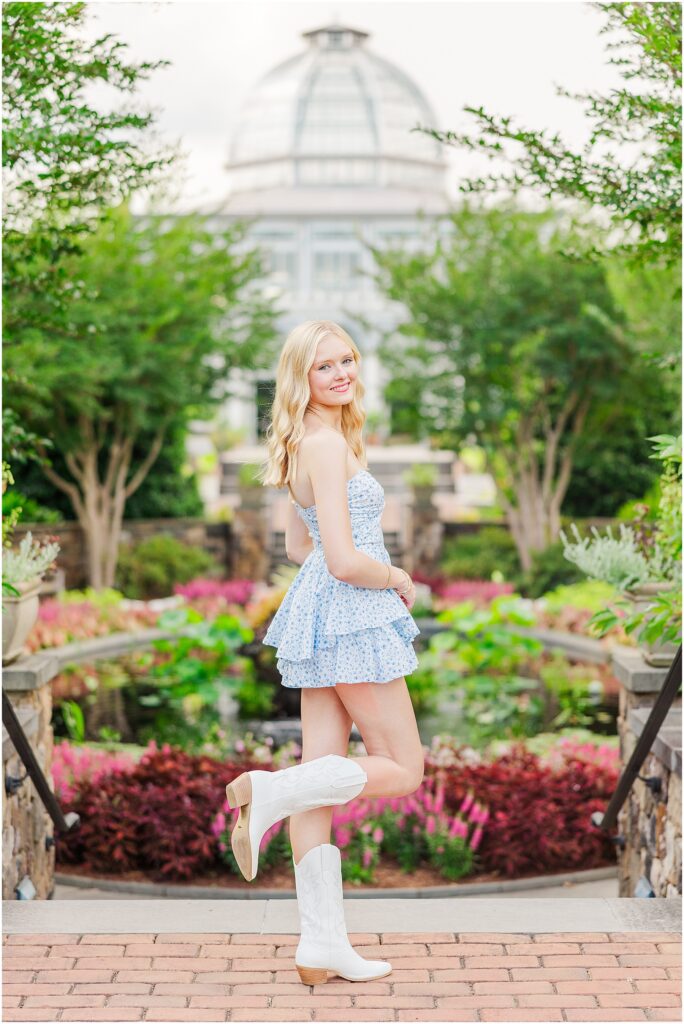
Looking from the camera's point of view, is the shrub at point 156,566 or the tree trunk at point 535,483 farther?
the tree trunk at point 535,483

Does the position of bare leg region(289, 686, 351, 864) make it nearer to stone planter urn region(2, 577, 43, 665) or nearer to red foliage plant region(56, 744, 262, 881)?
stone planter urn region(2, 577, 43, 665)

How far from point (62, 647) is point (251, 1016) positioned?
27.8 ft

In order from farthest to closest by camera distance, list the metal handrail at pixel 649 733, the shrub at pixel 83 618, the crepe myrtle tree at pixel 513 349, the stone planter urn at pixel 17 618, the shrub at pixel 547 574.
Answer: the crepe myrtle tree at pixel 513 349 → the shrub at pixel 547 574 → the shrub at pixel 83 618 → the stone planter urn at pixel 17 618 → the metal handrail at pixel 649 733

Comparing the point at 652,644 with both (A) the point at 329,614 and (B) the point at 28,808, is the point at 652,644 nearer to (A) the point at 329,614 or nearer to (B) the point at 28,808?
(A) the point at 329,614

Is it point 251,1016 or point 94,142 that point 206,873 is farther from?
point 94,142

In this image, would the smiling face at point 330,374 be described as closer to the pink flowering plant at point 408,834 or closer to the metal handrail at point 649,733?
the metal handrail at point 649,733

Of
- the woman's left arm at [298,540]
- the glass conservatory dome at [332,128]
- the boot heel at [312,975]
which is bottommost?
the boot heel at [312,975]

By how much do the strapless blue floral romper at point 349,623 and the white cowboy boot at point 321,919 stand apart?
1.71 feet

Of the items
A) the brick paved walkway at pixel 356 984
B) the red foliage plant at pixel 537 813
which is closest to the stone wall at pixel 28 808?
the brick paved walkway at pixel 356 984

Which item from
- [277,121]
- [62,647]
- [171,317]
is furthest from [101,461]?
[277,121]

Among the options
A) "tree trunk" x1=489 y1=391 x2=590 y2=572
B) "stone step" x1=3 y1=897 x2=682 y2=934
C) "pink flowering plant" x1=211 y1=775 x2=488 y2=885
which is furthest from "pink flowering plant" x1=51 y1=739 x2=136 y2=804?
"tree trunk" x1=489 y1=391 x2=590 y2=572

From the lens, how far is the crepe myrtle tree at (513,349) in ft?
50.1

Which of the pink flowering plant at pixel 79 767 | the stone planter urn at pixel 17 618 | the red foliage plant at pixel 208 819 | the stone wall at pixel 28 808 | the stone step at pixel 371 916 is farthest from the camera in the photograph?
the pink flowering plant at pixel 79 767

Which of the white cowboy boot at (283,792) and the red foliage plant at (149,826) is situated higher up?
the white cowboy boot at (283,792)
